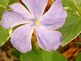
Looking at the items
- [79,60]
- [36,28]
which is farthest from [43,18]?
[79,60]

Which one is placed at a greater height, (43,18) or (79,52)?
(43,18)

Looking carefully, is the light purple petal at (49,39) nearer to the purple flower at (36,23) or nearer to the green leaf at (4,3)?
the purple flower at (36,23)

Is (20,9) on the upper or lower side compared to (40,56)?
upper

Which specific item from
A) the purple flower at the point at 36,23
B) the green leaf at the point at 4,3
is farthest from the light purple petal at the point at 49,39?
the green leaf at the point at 4,3

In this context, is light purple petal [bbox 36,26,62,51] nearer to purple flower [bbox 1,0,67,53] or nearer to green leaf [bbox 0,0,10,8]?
purple flower [bbox 1,0,67,53]

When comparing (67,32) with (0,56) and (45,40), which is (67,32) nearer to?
(45,40)
